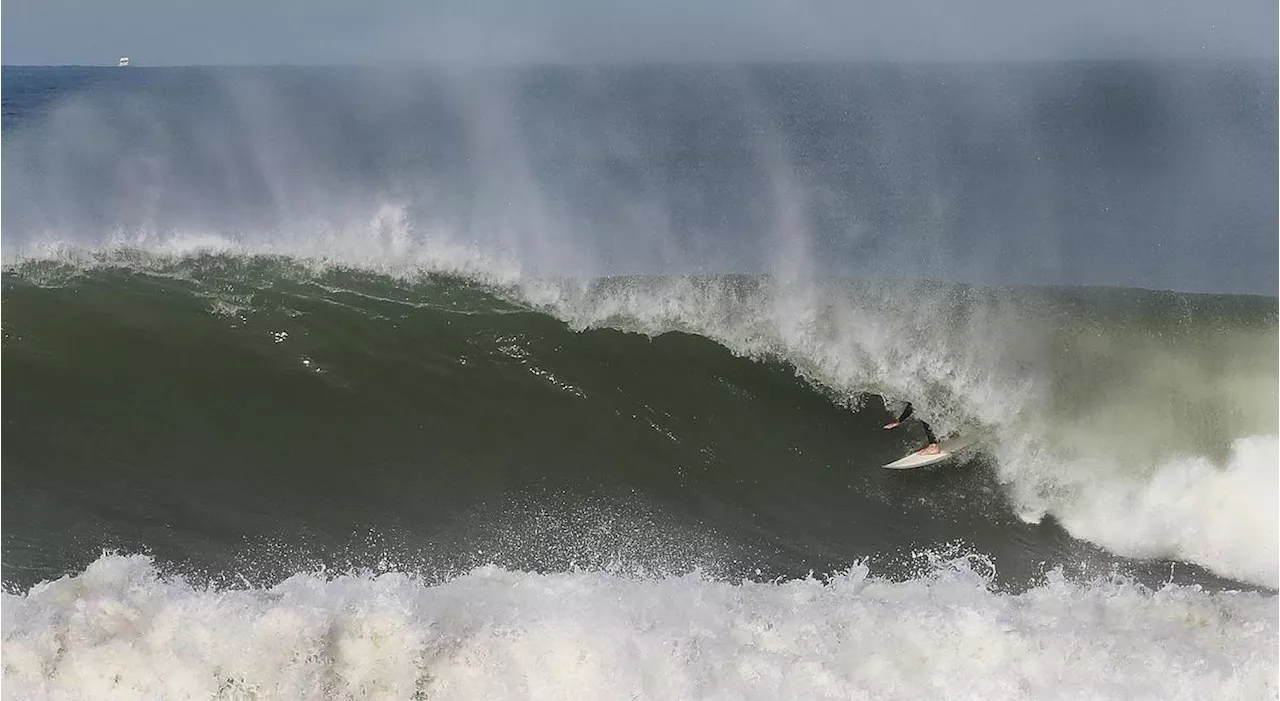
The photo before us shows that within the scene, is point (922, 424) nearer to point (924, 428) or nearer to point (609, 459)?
point (924, 428)

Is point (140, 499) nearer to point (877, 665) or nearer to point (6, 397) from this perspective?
point (6, 397)

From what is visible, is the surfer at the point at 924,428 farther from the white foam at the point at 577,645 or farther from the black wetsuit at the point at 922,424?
the white foam at the point at 577,645

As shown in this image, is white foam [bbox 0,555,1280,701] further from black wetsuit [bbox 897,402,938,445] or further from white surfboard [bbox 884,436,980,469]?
black wetsuit [bbox 897,402,938,445]

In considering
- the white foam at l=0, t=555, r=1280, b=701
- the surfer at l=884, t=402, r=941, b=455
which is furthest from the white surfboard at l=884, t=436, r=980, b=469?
the white foam at l=0, t=555, r=1280, b=701

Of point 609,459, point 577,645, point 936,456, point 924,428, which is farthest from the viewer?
point 924,428

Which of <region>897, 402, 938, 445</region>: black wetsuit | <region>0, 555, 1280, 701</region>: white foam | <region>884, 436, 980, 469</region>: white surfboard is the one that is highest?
<region>897, 402, 938, 445</region>: black wetsuit

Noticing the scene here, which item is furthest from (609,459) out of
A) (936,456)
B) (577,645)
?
(936,456)
